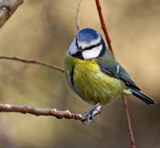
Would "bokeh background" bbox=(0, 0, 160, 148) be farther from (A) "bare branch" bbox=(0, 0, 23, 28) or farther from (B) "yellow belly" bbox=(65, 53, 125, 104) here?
(A) "bare branch" bbox=(0, 0, 23, 28)

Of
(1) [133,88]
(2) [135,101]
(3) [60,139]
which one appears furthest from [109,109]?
(1) [133,88]

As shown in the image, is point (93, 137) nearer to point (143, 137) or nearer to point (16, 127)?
point (143, 137)

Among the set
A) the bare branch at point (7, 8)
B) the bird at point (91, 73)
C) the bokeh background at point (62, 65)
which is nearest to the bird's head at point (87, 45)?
the bird at point (91, 73)

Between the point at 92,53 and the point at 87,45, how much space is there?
18cm

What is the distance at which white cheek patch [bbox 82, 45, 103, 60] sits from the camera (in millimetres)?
2168

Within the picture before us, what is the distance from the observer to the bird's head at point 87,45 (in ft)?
6.62

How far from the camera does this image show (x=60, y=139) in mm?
3861

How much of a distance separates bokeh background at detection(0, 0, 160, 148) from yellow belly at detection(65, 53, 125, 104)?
1.21 metres

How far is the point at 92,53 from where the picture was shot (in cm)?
222

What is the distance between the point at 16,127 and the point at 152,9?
211 centimetres

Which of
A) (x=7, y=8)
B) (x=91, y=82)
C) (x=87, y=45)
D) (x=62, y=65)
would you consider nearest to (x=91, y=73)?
(x=91, y=82)

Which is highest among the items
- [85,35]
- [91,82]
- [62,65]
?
[85,35]

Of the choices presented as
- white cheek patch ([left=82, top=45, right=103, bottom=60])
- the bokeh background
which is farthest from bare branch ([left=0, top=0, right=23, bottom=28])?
the bokeh background

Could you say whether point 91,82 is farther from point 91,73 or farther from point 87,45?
point 87,45
